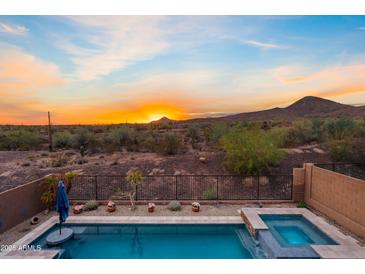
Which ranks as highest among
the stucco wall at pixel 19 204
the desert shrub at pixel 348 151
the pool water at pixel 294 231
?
the desert shrub at pixel 348 151

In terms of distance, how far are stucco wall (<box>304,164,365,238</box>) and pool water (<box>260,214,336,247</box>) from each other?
854mm

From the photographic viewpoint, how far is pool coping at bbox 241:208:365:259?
520 centimetres

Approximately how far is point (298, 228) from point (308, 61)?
8.61m

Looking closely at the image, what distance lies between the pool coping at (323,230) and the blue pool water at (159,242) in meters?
0.38

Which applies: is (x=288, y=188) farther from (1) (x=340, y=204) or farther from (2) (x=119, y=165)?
(2) (x=119, y=165)

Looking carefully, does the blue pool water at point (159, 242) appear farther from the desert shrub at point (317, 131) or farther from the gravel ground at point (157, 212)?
the desert shrub at point (317, 131)

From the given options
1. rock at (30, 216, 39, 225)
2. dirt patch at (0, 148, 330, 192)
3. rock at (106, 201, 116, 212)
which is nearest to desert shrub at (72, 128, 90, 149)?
dirt patch at (0, 148, 330, 192)

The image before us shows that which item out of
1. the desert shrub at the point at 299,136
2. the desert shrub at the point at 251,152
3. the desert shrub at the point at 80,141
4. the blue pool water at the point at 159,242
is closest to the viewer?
the blue pool water at the point at 159,242

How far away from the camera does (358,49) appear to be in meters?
11.0

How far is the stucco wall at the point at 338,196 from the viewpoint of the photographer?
248 inches

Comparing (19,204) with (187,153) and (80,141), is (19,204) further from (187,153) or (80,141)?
(80,141)

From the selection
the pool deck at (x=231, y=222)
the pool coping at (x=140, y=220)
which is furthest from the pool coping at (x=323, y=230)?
the pool coping at (x=140, y=220)

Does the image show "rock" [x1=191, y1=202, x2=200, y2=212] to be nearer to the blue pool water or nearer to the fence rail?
the blue pool water
